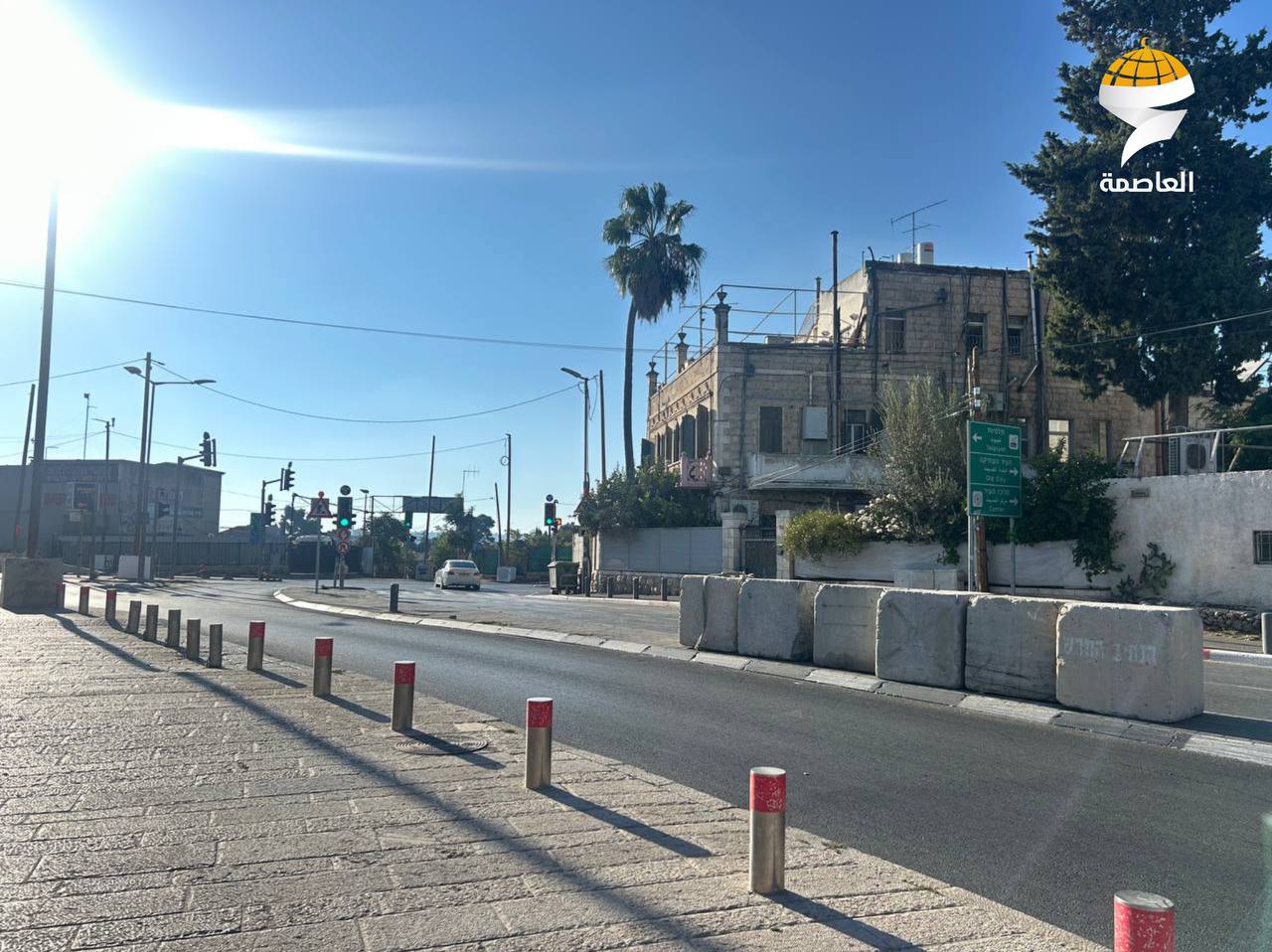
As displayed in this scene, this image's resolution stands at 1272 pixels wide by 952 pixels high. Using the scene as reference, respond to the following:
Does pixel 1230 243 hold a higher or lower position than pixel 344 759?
higher

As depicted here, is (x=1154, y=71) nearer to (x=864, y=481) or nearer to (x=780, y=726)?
(x=864, y=481)

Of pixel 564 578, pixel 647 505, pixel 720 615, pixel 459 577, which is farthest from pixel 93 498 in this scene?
pixel 720 615

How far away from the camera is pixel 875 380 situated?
4016 centimetres

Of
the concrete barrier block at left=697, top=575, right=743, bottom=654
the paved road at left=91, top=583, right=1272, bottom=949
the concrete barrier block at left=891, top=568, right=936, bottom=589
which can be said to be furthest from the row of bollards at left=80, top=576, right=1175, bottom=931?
the concrete barrier block at left=891, top=568, right=936, bottom=589

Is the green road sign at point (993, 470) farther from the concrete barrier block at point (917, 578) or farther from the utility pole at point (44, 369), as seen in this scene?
the utility pole at point (44, 369)

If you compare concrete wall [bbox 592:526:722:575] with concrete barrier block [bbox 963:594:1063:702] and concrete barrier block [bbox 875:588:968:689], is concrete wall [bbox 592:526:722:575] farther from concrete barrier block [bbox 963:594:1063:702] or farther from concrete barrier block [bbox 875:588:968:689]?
concrete barrier block [bbox 963:594:1063:702]

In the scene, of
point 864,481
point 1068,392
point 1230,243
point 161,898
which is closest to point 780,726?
point 161,898

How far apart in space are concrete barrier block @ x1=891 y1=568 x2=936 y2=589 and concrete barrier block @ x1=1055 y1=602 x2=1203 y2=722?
15.8 m

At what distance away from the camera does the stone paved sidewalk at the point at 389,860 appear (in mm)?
4211

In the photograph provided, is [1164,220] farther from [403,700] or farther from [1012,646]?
[403,700]

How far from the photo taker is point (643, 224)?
45125 millimetres

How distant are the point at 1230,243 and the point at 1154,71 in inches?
217

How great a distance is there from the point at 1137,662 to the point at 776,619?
5407 mm

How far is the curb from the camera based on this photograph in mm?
8562
